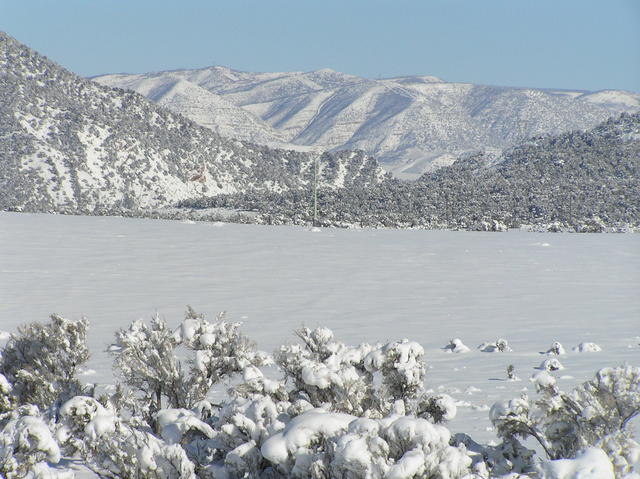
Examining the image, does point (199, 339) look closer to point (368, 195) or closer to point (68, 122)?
point (368, 195)

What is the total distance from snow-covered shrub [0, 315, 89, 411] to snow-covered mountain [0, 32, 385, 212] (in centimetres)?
5293

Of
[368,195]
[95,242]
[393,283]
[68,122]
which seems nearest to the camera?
[393,283]

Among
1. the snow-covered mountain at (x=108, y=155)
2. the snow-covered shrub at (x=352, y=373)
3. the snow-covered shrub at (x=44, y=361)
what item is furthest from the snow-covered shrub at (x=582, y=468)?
the snow-covered mountain at (x=108, y=155)

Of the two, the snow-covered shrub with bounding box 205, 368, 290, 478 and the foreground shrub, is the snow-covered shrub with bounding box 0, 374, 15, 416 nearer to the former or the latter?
the foreground shrub

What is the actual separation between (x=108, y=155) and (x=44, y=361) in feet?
220

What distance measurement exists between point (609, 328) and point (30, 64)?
76656 mm

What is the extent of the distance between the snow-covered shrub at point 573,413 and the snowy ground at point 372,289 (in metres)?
1.13

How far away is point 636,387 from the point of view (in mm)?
6184

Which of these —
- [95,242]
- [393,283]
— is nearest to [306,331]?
[393,283]

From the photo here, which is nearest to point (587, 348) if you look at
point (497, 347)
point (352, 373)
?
point (497, 347)

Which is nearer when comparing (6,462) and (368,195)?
(6,462)

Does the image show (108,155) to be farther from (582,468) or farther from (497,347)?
(582,468)

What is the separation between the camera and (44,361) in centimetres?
855

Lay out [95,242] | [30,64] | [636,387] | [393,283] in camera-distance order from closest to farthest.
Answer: [636,387]
[393,283]
[95,242]
[30,64]
